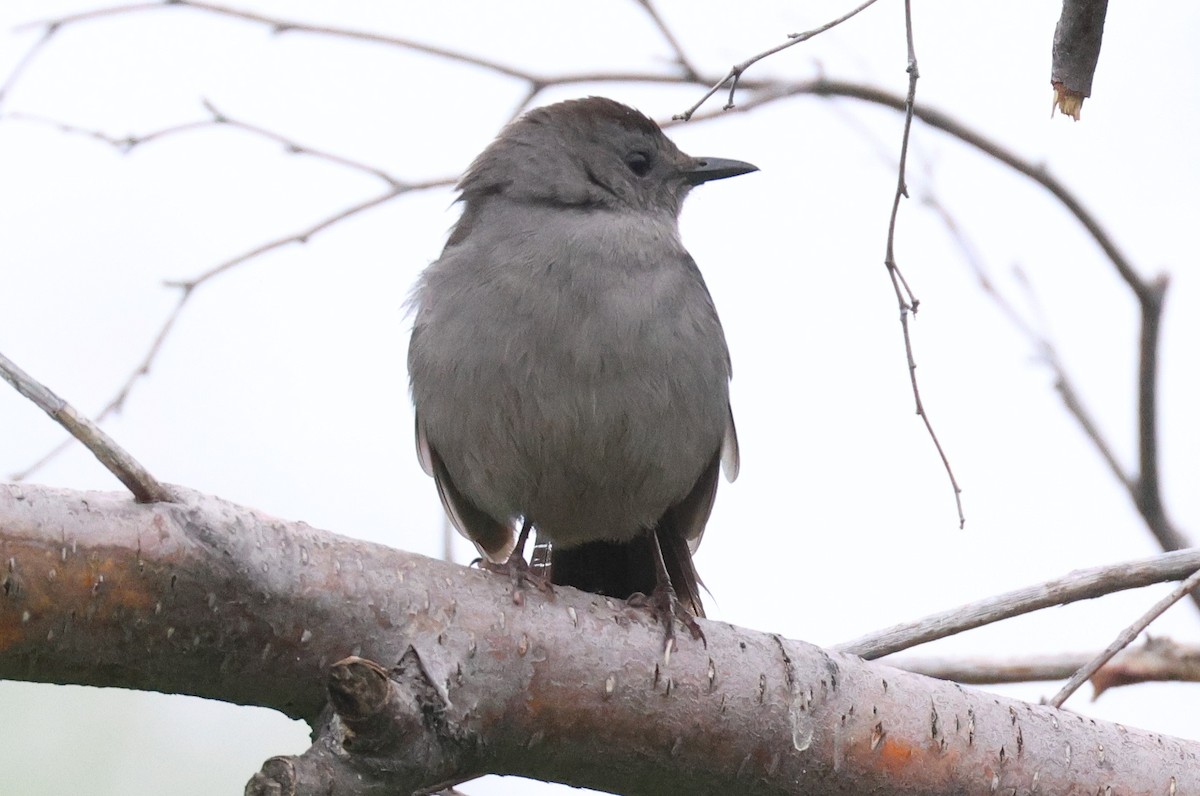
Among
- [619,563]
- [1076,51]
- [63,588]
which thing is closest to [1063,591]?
[1076,51]

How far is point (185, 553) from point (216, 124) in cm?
235

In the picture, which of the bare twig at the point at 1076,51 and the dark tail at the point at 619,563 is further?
the dark tail at the point at 619,563

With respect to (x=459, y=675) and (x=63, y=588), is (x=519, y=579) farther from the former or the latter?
(x=63, y=588)

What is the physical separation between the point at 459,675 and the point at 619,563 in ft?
6.82

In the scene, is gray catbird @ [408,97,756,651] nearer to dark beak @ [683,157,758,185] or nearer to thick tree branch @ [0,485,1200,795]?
dark beak @ [683,157,758,185]

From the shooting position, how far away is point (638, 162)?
4.77 meters

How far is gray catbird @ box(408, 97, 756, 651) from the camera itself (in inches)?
146

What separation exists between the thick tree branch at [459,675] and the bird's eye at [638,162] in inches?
87.0

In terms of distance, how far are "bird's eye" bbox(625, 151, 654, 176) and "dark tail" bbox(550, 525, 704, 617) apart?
1.32 meters

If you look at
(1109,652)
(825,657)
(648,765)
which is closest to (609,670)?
(648,765)

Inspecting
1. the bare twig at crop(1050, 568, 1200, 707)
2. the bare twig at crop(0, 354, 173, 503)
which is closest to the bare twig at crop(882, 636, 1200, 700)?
the bare twig at crop(1050, 568, 1200, 707)

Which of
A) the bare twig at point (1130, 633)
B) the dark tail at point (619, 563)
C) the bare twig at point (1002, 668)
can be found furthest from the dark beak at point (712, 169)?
the bare twig at point (1130, 633)

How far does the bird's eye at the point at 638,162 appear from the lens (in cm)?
475

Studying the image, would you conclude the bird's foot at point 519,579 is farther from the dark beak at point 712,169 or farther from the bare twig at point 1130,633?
the dark beak at point 712,169
